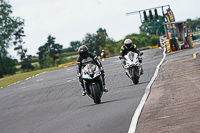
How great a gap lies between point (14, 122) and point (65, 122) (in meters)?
2.19

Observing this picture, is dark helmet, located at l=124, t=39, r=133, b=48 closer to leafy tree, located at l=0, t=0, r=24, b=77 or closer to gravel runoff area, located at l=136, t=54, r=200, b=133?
gravel runoff area, located at l=136, t=54, r=200, b=133

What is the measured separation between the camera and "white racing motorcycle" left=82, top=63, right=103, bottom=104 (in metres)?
12.8

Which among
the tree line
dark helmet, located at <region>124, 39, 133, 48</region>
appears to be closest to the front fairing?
dark helmet, located at <region>124, 39, 133, 48</region>

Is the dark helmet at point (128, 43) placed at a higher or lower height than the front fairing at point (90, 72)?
higher

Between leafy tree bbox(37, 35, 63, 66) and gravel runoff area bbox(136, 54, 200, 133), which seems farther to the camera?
leafy tree bbox(37, 35, 63, 66)

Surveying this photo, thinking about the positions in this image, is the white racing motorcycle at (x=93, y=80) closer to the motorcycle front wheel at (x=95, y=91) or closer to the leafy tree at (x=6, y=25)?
the motorcycle front wheel at (x=95, y=91)

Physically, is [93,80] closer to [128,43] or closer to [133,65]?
[133,65]

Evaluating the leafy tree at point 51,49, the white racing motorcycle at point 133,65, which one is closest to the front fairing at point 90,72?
the white racing motorcycle at point 133,65

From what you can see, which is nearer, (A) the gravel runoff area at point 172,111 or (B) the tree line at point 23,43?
(A) the gravel runoff area at point 172,111

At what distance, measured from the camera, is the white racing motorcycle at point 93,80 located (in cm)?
1282

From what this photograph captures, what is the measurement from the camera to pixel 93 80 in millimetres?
12953

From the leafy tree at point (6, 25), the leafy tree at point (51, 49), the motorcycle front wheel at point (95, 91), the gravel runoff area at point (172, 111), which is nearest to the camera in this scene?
the gravel runoff area at point (172, 111)

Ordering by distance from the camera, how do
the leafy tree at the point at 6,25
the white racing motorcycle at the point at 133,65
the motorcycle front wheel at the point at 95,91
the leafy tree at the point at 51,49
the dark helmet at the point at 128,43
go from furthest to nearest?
the leafy tree at the point at 51,49 → the leafy tree at the point at 6,25 → the dark helmet at the point at 128,43 → the white racing motorcycle at the point at 133,65 → the motorcycle front wheel at the point at 95,91

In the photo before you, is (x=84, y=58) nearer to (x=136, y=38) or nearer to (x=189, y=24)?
(x=136, y=38)
